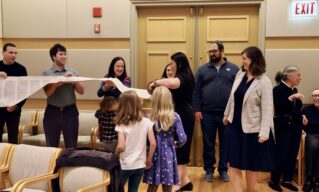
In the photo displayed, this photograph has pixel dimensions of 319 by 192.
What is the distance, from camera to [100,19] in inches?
209

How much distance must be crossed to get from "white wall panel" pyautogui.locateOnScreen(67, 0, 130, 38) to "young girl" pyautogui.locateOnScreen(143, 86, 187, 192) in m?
2.24

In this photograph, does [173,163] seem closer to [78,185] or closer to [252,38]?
[78,185]

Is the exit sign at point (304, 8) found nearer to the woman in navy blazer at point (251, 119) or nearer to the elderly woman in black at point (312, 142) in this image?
the elderly woman in black at point (312, 142)

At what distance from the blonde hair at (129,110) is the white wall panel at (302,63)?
98.7 inches

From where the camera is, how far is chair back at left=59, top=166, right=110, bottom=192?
9.19 feet

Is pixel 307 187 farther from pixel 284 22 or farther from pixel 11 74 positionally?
pixel 11 74

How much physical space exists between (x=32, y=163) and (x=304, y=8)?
3.70 metres

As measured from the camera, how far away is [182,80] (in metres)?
3.79

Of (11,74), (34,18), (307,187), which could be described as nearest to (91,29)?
(34,18)

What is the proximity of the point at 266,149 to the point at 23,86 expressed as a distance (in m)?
2.37

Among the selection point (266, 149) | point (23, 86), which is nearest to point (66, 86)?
point (23, 86)

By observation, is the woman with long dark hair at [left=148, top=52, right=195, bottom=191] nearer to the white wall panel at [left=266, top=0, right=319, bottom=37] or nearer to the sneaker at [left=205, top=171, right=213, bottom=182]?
the sneaker at [left=205, top=171, right=213, bottom=182]

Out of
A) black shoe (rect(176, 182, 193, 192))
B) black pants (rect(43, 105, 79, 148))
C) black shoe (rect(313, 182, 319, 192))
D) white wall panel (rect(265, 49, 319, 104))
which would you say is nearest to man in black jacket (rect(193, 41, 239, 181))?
black shoe (rect(176, 182, 193, 192))

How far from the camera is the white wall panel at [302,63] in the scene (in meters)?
4.85
